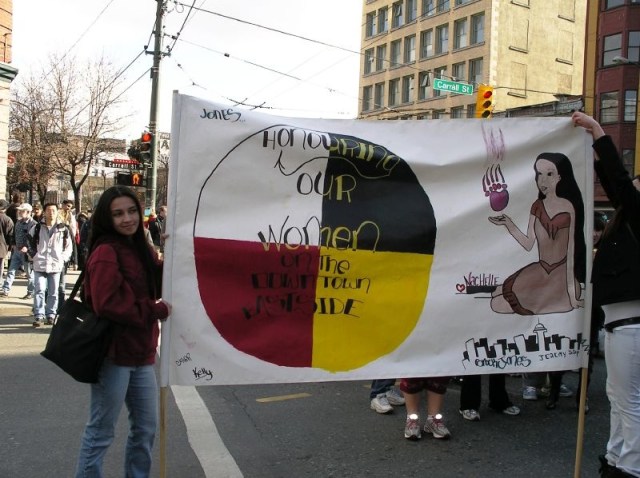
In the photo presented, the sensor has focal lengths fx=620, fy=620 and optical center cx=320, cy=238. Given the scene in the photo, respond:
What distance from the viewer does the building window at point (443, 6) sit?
52969 millimetres

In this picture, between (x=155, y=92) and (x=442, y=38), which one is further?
(x=442, y=38)

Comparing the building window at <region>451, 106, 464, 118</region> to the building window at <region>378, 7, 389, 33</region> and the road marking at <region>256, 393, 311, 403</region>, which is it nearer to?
the building window at <region>378, 7, 389, 33</region>

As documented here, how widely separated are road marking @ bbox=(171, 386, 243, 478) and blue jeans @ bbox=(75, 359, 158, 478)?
0.84 meters

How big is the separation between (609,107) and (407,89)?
2344cm

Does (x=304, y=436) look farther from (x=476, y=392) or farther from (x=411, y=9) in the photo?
(x=411, y=9)

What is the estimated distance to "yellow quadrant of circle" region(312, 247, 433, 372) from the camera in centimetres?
360

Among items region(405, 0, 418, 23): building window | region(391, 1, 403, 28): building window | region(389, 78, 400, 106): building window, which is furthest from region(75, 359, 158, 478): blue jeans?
region(391, 1, 403, 28): building window

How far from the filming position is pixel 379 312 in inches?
145

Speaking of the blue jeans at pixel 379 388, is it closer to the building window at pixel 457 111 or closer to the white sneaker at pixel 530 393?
the white sneaker at pixel 530 393

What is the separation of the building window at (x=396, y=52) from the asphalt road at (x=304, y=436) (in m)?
54.8

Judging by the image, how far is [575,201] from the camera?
391cm

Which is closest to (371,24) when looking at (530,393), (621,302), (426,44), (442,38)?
(426,44)

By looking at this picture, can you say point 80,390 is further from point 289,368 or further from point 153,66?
point 153,66

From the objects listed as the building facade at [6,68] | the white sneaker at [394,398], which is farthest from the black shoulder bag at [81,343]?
the building facade at [6,68]
